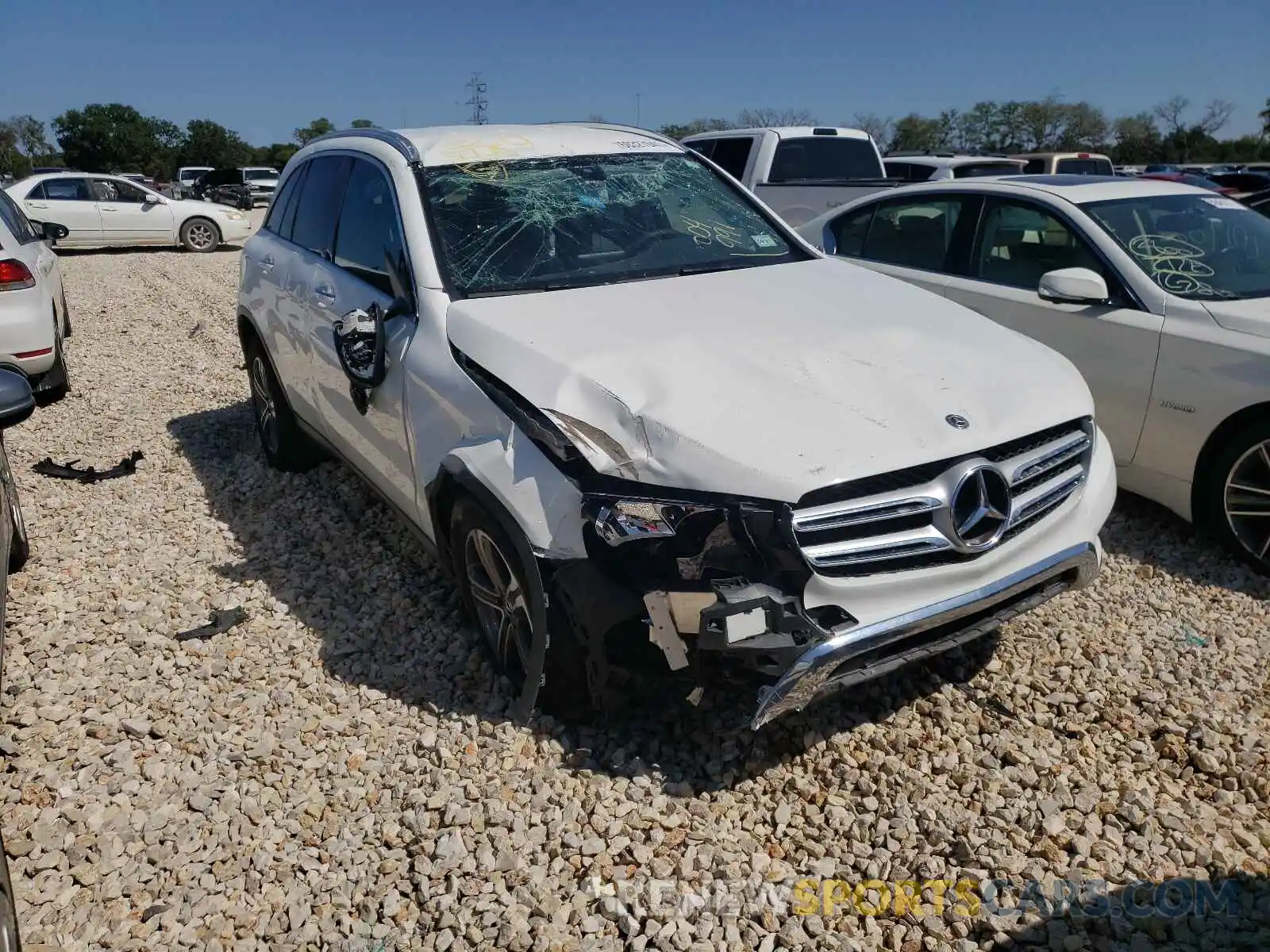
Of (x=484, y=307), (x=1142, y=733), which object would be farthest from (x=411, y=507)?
(x=1142, y=733)

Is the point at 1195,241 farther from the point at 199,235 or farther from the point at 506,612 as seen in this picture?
the point at 199,235

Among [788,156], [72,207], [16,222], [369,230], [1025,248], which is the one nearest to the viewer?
[369,230]

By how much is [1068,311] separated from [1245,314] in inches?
30.6

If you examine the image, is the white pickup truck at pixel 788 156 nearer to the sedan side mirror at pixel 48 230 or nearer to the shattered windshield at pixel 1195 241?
the shattered windshield at pixel 1195 241

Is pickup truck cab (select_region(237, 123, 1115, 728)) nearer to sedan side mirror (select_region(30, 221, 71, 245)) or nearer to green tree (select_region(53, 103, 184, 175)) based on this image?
sedan side mirror (select_region(30, 221, 71, 245))

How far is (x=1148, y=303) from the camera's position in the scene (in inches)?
177

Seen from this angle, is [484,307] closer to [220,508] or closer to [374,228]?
[374,228]

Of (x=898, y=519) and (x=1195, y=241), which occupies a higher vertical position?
(x=1195, y=241)

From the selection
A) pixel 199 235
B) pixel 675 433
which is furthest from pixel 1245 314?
pixel 199 235

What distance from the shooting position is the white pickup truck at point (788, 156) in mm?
10750

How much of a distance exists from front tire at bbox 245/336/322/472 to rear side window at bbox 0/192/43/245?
10.3ft

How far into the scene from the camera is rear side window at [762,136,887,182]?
11062 mm

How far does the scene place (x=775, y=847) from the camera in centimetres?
275

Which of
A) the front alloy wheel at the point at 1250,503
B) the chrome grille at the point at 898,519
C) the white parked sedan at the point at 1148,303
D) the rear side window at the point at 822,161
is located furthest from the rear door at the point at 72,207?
the front alloy wheel at the point at 1250,503
